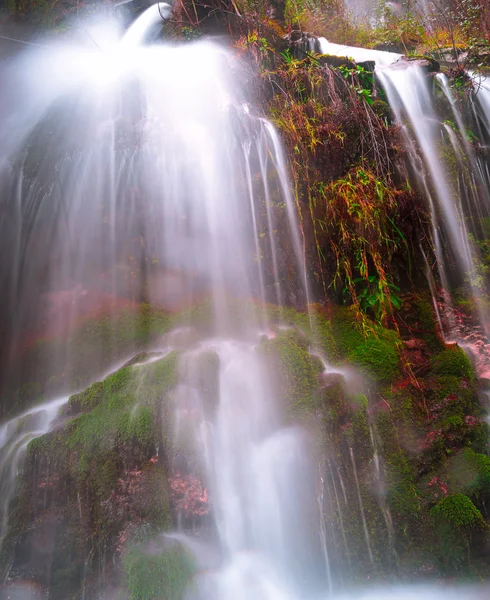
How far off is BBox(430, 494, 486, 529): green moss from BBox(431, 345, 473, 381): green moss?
111 centimetres

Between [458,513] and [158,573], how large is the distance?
2304 millimetres

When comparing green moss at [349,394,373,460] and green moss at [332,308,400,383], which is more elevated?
green moss at [332,308,400,383]

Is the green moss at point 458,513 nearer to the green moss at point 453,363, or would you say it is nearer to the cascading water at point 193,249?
the cascading water at point 193,249

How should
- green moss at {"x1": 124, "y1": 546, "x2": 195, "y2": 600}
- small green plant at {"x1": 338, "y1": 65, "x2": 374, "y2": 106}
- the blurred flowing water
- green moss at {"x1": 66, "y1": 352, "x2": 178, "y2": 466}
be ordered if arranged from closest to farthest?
green moss at {"x1": 124, "y1": 546, "x2": 195, "y2": 600} < the blurred flowing water < green moss at {"x1": 66, "y1": 352, "x2": 178, "y2": 466} < small green plant at {"x1": 338, "y1": 65, "x2": 374, "y2": 106}

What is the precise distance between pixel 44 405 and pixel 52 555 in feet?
4.28

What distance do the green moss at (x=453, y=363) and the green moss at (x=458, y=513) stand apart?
3.64ft

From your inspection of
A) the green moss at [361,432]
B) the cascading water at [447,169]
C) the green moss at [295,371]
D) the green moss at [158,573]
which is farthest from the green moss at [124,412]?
the cascading water at [447,169]

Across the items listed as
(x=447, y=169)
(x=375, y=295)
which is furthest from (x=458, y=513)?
(x=447, y=169)

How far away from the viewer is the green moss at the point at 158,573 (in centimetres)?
295

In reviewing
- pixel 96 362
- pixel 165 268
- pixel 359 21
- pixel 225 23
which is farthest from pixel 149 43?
pixel 96 362

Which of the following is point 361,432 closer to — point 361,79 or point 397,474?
point 397,474

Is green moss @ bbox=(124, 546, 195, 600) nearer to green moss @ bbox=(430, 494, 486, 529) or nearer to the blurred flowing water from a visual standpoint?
the blurred flowing water

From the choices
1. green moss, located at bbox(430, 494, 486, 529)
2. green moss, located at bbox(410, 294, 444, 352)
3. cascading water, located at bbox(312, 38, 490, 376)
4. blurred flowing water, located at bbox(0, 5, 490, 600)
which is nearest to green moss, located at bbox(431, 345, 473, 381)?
→ green moss, located at bbox(410, 294, 444, 352)

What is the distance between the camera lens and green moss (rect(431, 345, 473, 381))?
396cm
